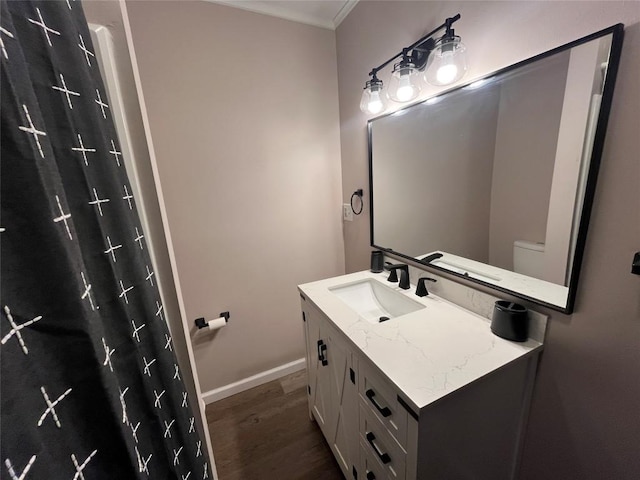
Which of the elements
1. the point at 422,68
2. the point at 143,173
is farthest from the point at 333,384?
the point at 422,68

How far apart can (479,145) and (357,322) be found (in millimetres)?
870

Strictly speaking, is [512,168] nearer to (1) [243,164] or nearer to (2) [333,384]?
(2) [333,384]

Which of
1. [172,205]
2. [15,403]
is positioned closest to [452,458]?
[15,403]

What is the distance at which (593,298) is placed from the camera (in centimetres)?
76

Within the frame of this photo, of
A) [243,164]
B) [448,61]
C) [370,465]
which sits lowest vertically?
[370,465]

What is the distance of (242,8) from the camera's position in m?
1.49

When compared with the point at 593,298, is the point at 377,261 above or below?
below

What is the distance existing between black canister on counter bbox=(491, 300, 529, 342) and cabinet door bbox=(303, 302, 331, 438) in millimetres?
678

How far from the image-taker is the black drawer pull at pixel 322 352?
125cm

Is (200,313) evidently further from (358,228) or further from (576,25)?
(576,25)

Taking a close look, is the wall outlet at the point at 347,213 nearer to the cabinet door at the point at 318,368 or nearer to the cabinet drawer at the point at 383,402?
the cabinet door at the point at 318,368

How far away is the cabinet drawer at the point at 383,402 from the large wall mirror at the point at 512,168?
0.58 m

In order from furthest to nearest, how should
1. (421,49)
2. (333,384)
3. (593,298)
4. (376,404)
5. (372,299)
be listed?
1. (372,299)
2. (333,384)
3. (421,49)
4. (376,404)
5. (593,298)

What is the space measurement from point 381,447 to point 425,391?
0.35 m
